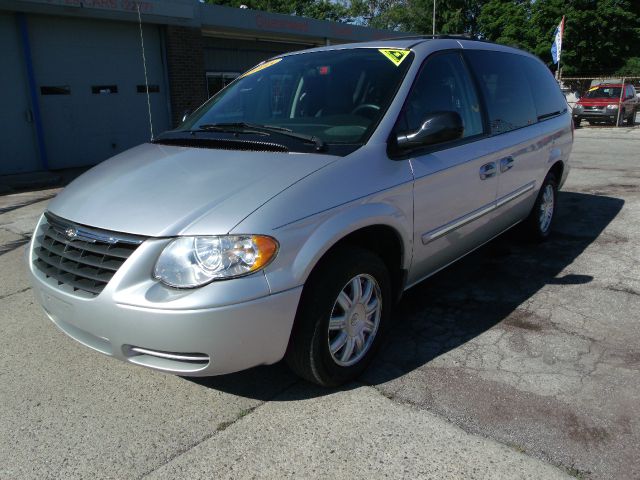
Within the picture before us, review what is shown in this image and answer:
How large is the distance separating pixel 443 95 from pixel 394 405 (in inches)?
81.6

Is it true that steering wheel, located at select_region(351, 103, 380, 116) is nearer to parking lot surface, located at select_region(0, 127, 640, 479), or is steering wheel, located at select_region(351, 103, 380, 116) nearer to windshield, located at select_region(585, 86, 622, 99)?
parking lot surface, located at select_region(0, 127, 640, 479)

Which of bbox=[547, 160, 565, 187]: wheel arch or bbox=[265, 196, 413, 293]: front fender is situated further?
bbox=[547, 160, 565, 187]: wheel arch

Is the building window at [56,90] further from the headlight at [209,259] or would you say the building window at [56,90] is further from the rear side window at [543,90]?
the headlight at [209,259]

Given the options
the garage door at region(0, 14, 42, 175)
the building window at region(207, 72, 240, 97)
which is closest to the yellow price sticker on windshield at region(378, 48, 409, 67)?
the garage door at region(0, 14, 42, 175)

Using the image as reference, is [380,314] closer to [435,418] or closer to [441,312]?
[435,418]

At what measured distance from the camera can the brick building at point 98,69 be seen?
33.5 feet

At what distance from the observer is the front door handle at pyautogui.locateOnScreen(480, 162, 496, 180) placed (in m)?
3.87

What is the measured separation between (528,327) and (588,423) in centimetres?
110

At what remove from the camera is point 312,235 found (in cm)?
254

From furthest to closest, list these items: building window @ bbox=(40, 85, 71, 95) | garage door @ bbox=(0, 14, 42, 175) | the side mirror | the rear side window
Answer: building window @ bbox=(40, 85, 71, 95) < garage door @ bbox=(0, 14, 42, 175) < the rear side window < the side mirror

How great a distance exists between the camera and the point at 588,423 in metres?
2.63

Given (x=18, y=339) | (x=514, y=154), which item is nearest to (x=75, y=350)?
(x=18, y=339)

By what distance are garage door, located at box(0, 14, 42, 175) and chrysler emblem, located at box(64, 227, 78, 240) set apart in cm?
892

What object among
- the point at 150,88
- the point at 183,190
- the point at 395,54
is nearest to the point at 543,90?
the point at 395,54
